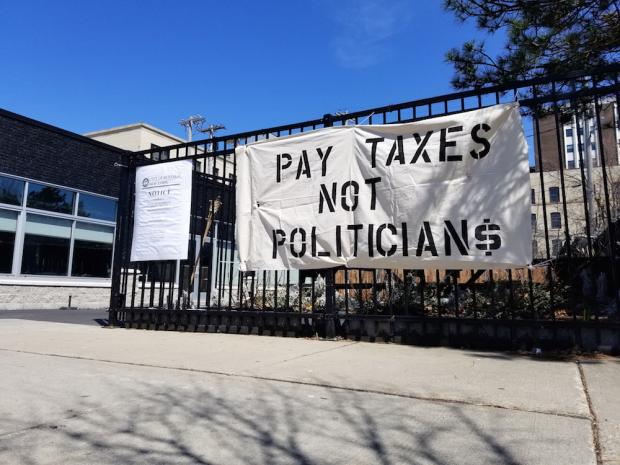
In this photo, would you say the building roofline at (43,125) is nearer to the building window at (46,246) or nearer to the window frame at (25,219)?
the window frame at (25,219)

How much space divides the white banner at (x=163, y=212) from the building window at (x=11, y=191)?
7.90 m

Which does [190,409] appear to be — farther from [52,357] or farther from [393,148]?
[393,148]

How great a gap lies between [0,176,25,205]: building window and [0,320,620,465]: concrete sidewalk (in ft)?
33.9

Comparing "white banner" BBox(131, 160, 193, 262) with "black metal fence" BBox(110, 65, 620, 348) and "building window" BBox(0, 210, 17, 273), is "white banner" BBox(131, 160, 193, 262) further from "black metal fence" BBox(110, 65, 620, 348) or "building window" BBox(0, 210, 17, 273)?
"building window" BBox(0, 210, 17, 273)

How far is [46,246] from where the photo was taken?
49.8 ft

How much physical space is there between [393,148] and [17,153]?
1282 centimetres

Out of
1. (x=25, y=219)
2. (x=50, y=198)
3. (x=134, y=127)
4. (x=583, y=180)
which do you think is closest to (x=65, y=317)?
(x=25, y=219)

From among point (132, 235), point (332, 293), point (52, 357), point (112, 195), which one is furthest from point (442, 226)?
point (112, 195)

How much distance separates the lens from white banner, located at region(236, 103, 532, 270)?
17.6 feet

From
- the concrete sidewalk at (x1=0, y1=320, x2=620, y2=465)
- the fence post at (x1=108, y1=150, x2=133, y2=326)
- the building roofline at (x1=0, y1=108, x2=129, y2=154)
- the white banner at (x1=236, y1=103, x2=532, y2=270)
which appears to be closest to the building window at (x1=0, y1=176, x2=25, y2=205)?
the building roofline at (x1=0, y1=108, x2=129, y2=154)

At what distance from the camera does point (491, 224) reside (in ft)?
17.6

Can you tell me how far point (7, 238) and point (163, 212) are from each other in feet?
28.3

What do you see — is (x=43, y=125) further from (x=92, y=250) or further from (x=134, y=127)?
(x=134, y=127)

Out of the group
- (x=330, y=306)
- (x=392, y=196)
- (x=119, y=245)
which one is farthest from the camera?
(x=119, y=245)
